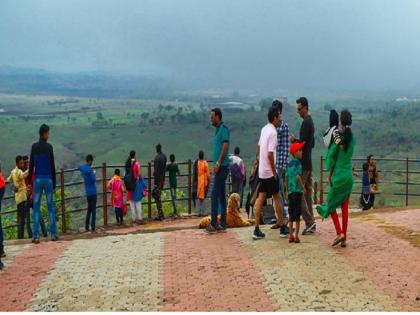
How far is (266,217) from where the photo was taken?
10516mm

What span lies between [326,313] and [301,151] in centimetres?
305

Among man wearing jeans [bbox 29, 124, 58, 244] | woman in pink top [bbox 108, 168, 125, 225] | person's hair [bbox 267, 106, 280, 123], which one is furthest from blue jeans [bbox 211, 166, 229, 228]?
woman in pink top [bbox 108, 168, 125, 225]

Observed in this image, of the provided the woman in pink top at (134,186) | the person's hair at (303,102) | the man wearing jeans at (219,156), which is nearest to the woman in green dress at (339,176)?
the person's hair at (303,102)

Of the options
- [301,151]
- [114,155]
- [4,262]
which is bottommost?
[114,155]

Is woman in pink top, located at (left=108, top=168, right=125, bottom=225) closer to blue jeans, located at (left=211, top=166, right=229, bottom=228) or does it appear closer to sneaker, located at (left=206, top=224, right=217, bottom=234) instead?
sneaker, located at (left=206, top=224, right=217, bottom=234)

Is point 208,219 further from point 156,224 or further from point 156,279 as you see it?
point 156,224

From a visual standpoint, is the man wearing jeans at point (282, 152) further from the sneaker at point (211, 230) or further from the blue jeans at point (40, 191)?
Result: the blue jeans at point (40, 191)

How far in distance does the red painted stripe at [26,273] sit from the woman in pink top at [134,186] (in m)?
4.54

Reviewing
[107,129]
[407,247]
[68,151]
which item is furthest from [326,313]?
[107,129]

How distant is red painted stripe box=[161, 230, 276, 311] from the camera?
5953 millimetres

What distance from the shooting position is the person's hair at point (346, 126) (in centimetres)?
773

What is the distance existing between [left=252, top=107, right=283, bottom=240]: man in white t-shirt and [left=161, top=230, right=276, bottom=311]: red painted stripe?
75 cm

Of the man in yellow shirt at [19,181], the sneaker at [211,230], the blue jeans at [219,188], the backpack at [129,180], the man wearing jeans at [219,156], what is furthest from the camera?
the backpack at [129,180]

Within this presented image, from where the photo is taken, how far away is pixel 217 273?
694cm
